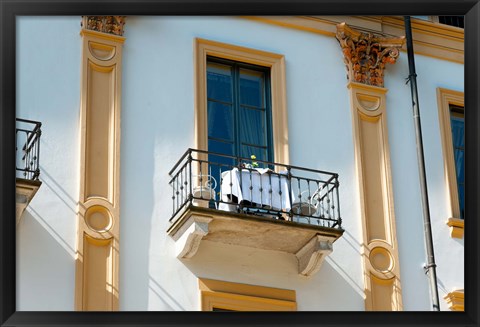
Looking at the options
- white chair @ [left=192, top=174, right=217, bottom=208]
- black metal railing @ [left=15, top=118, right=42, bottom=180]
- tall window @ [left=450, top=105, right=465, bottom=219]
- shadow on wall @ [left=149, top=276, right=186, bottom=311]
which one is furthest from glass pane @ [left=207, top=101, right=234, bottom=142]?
tall window @ [left=450, top=105, right=465, bottom=219]

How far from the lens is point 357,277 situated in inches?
480

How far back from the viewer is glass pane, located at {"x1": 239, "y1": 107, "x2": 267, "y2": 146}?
12656 mm

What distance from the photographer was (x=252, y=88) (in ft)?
43.1

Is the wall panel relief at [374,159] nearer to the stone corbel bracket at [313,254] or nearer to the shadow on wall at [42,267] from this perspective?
the stone corbel bracket at [313,254]

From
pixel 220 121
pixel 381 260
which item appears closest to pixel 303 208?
pixel 381 260

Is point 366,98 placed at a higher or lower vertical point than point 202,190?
higher

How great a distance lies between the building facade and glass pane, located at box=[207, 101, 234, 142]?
0.06ft

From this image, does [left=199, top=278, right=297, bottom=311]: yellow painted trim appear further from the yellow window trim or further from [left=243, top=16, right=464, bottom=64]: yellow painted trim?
[left=243, top=16, right=464, bottom=64]: yellow painted trim

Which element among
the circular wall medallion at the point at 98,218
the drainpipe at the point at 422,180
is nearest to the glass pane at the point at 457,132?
the drainpipe at the point at 422,180
